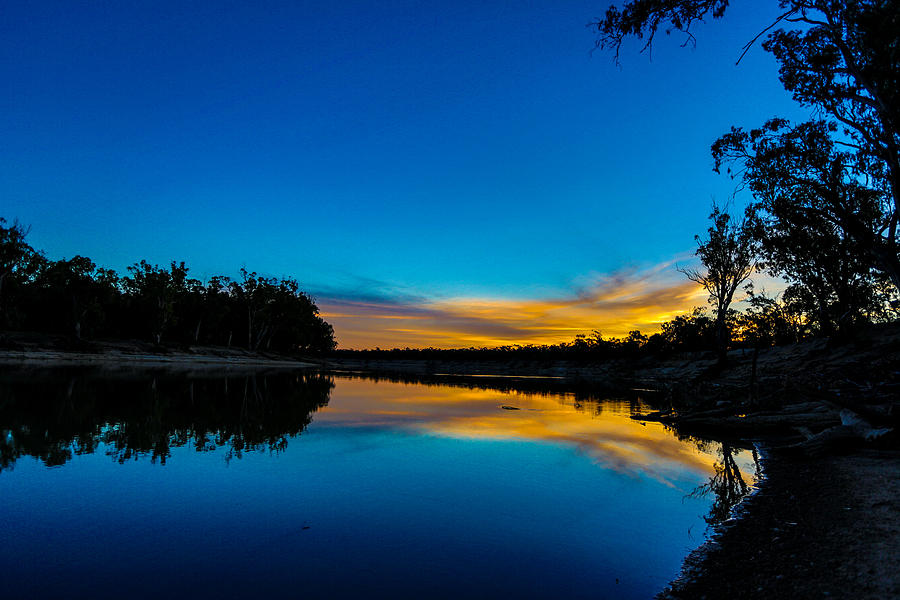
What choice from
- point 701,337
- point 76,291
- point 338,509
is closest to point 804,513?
point 338,509

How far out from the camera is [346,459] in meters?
12.9

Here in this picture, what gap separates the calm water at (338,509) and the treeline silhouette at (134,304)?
7951 cm

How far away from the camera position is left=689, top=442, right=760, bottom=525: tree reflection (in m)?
9.14

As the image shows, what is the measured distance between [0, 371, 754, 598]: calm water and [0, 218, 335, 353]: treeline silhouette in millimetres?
79513

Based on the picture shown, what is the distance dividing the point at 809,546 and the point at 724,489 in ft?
14.9

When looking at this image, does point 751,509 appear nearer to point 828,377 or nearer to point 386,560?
point 386,560

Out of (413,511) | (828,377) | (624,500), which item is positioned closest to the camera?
(413,511)

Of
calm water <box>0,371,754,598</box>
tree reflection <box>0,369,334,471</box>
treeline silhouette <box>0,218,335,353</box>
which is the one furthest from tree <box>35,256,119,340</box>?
calm water <box>0,371,754,598</box>

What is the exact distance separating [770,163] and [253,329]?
418ft

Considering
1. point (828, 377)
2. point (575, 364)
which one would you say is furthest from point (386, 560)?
point (575, 364)

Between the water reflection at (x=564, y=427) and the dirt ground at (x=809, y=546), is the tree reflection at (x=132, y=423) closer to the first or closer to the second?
the water reflection at (x=564, y=427)

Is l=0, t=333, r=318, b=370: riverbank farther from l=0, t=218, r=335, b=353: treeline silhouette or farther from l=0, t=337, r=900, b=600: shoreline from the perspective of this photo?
l=0, t=337, r=900, b=600: shoreline

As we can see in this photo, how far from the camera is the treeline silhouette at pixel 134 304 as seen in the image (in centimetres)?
7900

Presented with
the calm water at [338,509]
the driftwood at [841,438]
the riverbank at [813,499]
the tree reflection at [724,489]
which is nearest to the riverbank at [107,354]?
the calm water at [338,509]
